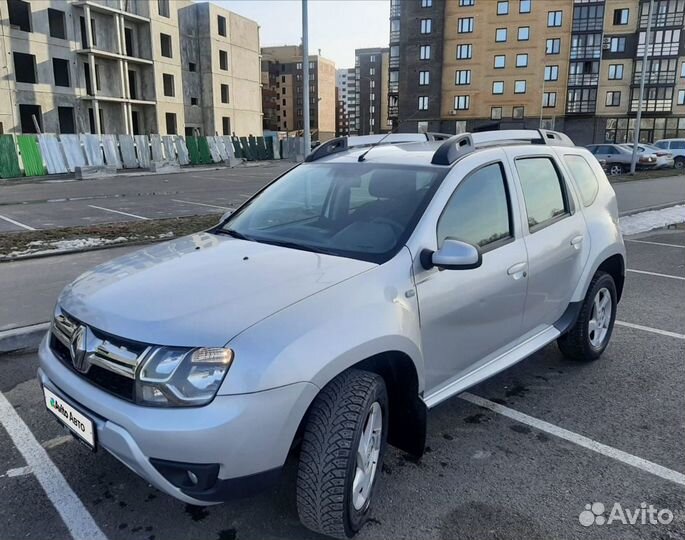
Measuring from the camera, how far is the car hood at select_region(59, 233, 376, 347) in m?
2.24

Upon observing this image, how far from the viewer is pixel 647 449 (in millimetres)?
3285

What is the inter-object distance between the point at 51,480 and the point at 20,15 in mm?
44266

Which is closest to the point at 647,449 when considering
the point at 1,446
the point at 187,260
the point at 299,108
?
the point at 187,260

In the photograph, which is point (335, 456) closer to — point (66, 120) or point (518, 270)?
point (518, 270)

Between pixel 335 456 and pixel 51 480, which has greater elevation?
pixel 335 456

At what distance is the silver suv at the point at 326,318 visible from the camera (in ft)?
7.02

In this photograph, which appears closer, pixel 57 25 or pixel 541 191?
pixel 541 191

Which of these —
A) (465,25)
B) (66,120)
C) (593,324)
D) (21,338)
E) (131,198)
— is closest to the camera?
(593,324)

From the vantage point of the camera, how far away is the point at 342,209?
11.2 ft

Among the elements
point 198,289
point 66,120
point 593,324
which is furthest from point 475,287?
point 66,120

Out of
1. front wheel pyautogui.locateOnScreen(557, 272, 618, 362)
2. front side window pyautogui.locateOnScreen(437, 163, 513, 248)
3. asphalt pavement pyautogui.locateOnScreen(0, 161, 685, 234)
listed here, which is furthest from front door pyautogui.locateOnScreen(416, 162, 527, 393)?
asphalt pavement pyautogui.locateOnScreen(0, 161, 685, 234)

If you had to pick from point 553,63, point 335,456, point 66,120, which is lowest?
point 335,456

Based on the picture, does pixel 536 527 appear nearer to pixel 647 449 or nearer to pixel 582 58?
pixel 647 449

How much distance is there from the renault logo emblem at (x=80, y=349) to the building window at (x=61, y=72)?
147ft
